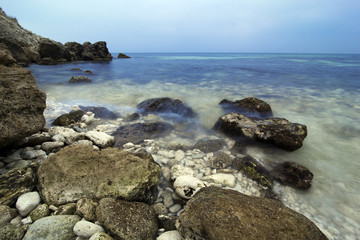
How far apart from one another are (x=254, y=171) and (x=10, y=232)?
369cm

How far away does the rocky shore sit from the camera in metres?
2.02

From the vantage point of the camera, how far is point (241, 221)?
192cm

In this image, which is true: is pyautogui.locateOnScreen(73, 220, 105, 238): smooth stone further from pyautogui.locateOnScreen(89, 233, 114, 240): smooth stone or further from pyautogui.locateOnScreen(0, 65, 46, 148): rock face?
pyautogui.locateOnScreen(0, 65, 46, 148): rock face

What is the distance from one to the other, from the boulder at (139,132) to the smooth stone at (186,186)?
2103 mm

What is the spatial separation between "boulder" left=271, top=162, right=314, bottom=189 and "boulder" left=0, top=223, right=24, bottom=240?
4.04 m

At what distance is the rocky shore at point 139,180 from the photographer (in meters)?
2.02

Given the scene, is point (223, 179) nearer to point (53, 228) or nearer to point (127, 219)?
point (127, 219)

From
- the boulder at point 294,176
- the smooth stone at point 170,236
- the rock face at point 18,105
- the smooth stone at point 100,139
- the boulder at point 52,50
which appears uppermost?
the boulder at point 52,50

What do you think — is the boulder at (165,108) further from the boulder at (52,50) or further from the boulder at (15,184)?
the boulder at (52,50)

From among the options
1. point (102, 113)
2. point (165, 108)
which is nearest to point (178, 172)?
point (165, 108)

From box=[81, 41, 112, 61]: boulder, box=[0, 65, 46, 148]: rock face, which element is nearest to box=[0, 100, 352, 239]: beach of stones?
box=[0, 65, 46, 148]: rock face

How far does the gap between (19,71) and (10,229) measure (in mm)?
2914

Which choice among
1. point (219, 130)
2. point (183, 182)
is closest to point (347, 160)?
point (219, 130)

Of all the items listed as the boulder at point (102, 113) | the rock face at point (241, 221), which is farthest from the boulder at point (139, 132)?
the rock face at point (241, 221)
